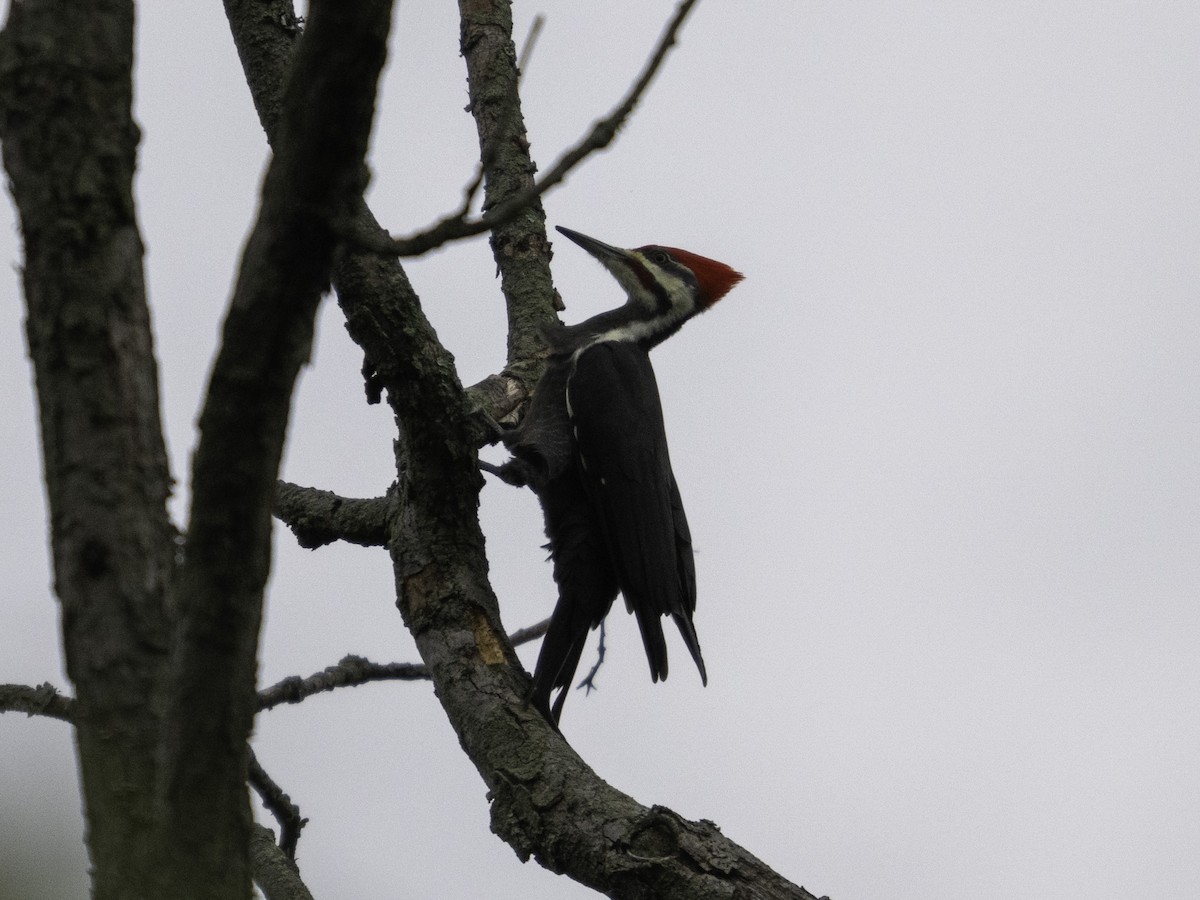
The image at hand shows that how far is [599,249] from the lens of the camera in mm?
4984

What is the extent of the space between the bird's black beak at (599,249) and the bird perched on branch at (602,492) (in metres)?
0.66

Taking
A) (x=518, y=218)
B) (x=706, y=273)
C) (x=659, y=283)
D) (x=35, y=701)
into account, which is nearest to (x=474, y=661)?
(x=35, y=701)

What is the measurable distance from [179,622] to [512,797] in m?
1.26

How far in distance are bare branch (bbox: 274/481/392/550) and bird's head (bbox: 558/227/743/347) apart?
5.98 ft

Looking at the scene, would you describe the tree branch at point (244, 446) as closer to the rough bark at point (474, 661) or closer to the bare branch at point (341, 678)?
the rough bark at point (474, 661)

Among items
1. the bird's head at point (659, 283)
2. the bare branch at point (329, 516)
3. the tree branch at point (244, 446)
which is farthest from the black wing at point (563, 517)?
the tree branch at point (244, 446)

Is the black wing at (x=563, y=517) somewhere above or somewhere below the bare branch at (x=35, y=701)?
above

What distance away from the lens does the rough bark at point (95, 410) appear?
126 centimetres

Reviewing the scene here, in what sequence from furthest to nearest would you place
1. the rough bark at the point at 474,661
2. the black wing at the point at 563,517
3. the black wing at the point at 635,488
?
1. the black wing at the point at 635,488
2. the black wing at the point at 563,517
3. the rough bark at the point at 474,661

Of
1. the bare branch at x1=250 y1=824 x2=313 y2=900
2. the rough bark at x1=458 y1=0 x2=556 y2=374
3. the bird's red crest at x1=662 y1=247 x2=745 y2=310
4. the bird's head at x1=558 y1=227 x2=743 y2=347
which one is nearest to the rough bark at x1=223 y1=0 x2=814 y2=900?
the bare branch at x1=250 y1=824 x2=313 y2=900

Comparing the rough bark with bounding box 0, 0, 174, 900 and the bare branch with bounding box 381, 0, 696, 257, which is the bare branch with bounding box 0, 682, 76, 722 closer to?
the rough bark with bounding box 0, 0, 174, 900

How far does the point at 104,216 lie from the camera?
1303 millimetres

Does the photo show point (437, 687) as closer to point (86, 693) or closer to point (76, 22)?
point (86, 693)

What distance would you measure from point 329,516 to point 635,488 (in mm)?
1111
